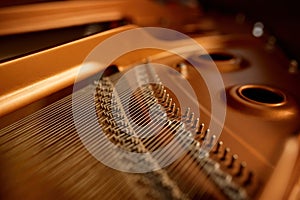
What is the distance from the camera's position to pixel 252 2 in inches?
112

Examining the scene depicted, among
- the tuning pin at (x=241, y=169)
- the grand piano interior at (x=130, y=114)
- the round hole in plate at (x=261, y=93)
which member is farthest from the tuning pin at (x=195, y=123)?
the round hole in plate at (x=261, y=93)

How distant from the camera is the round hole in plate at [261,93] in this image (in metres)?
1.47

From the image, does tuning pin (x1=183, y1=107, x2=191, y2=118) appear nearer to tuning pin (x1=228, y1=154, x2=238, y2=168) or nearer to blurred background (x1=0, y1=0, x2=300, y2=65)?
tuning pin (x1=228, y1=154, x2=238, y2=168)

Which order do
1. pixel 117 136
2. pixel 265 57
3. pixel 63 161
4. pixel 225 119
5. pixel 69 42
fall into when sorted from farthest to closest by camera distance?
pixel 265 57 → pixel 69 42 → pixel 225 119 → pixel 117 136 → pixel 63 161

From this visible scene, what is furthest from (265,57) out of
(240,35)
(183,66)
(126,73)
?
(126,73)

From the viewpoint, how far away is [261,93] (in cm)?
152

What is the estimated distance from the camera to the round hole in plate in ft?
4.83

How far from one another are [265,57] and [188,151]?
123cm

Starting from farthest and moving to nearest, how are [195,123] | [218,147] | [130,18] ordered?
[130,18] → [195,123] → [218,147]

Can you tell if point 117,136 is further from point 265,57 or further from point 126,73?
point 265,57

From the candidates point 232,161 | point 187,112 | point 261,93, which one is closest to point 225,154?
point 232,161

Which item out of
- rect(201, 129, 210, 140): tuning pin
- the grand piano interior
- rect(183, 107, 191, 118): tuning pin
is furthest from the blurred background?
rect(201, 129, 210, 140): tuning pin

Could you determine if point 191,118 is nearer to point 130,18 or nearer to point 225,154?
point 225,154

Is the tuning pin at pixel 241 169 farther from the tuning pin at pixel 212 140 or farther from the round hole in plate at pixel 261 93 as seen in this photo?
the round hole in plate at pixel 261 93
